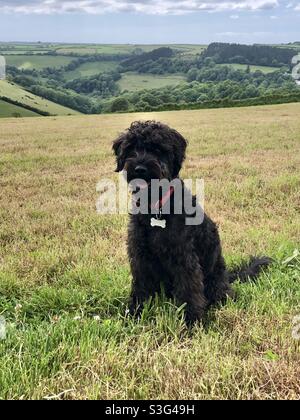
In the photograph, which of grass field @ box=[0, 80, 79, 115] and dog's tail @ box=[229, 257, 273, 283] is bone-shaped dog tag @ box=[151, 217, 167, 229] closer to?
dog's tail @ box=[229, 257, 273, 283]

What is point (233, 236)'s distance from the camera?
7645mm

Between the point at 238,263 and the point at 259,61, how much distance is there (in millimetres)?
91197

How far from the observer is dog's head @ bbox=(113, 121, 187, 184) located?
16.4 ft

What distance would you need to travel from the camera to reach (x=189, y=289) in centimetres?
502

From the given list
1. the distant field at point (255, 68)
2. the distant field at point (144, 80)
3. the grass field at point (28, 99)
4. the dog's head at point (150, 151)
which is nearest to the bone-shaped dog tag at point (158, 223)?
the dog's head at point (150, 151)

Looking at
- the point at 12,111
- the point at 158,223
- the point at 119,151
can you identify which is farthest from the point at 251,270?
the point at 12,111

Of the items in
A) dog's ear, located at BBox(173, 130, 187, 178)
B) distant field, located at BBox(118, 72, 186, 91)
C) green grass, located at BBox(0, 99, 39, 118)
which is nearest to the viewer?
dog's ear, located at BBox(173, 130, 187, 178)

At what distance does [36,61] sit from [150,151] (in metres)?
134

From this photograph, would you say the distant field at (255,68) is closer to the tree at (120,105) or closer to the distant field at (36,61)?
the tree at (120,105)

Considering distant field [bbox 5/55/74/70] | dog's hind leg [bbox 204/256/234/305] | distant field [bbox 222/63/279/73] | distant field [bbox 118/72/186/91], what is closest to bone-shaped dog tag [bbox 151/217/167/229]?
dog's hind leg [bbox 204/256/234/305]

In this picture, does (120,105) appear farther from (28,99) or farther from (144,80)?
(144,80)

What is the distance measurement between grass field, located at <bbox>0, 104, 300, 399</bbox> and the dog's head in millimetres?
1474
